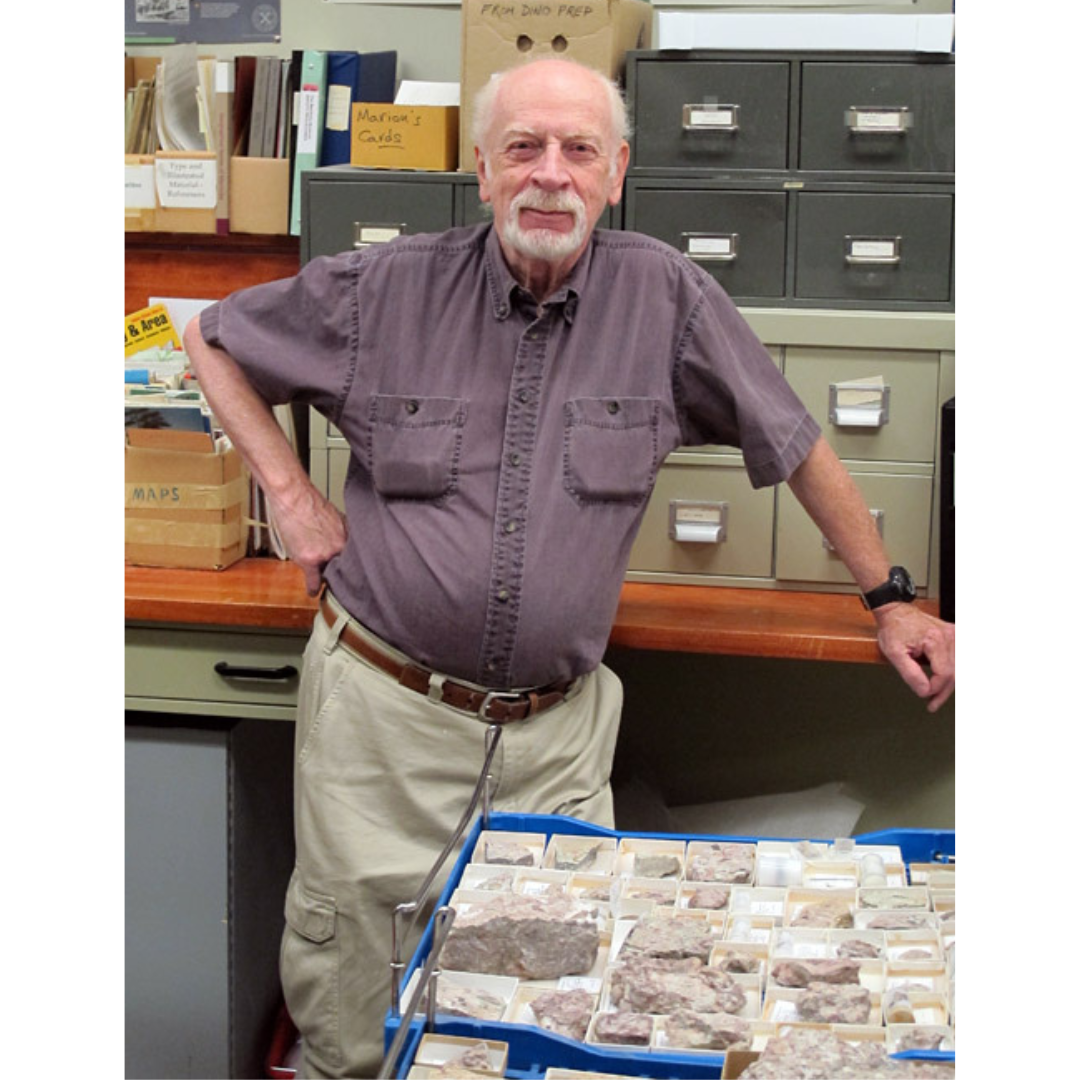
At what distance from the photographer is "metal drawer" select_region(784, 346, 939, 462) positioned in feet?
8.21

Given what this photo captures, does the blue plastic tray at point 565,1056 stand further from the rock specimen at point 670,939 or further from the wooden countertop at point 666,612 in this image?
the wooden countertop at point 666,612

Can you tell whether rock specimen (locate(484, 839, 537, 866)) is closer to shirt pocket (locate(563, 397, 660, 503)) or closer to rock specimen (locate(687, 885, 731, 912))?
rock specimen (locate(687, 885, 731, 912))

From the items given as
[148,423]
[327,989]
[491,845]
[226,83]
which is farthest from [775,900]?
[226,83]

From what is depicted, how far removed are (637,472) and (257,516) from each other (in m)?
0.92

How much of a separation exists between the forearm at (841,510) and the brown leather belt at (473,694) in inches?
16.6

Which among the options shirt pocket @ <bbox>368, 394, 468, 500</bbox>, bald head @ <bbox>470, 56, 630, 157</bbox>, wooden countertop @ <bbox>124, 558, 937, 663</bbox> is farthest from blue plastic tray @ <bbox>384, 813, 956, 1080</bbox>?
bald head @ <bbox>470, 56, 630, 157</bbox>

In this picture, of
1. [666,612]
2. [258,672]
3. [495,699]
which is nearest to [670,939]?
[495,699]

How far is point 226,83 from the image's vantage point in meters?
2.92

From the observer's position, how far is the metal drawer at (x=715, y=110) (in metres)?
2.49

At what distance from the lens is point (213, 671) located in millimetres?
2482

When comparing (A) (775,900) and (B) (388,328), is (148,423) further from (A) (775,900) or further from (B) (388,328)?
(A) (775,900)

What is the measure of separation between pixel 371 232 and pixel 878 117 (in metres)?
0.84

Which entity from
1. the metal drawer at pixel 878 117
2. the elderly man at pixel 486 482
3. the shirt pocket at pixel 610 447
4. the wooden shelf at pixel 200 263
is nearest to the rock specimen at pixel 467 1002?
the elderly man at pixel 486 482

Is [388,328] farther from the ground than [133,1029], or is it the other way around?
[388,328]
